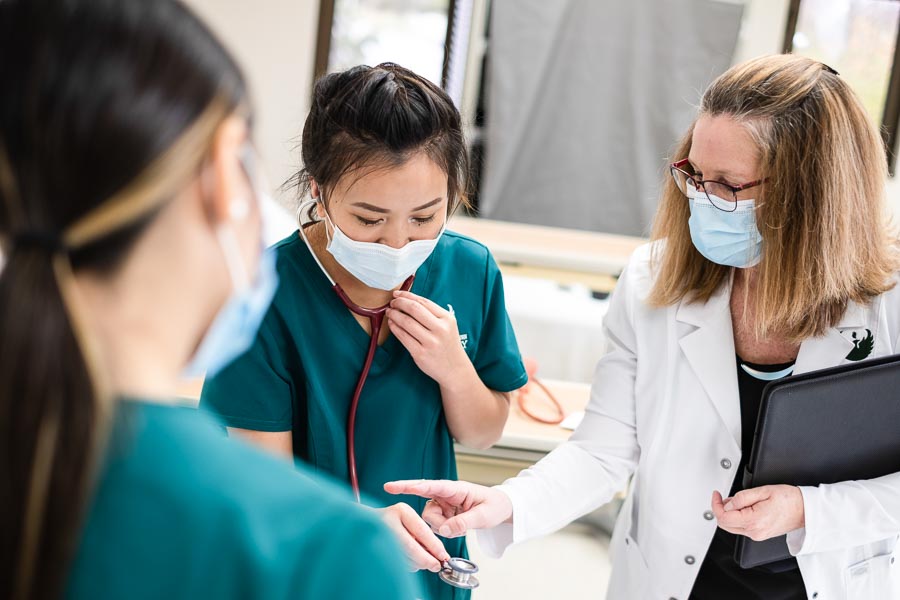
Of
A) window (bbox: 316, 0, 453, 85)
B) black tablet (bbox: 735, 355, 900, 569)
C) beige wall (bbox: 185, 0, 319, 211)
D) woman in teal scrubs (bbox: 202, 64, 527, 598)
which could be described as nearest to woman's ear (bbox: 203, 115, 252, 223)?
woman in teal scrubs (bbox: 202, 64, 527, 598)

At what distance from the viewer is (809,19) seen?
4805mm

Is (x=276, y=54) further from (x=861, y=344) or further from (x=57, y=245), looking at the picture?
(x=57, y=245)

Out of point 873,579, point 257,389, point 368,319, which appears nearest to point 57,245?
point 257,389

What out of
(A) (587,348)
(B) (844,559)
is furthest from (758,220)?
(A) (587,348)

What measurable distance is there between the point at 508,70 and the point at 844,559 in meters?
3.70

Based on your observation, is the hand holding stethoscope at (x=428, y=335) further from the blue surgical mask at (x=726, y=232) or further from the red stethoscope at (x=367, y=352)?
the blue surgical mask at (x=726, y=232)

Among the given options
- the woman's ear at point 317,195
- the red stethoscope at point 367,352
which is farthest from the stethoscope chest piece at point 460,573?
the woman's ear at point 317,195

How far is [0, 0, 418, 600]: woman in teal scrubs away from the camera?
0.51 meters

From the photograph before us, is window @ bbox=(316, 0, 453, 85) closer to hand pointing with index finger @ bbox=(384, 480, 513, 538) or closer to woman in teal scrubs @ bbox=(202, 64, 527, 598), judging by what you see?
woman in teal scrubs @ bbox=(202, 64, 527, 598)

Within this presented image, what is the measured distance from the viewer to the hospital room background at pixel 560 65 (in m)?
4.64

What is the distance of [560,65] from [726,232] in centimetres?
350

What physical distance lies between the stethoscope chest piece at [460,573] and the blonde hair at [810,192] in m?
0.59

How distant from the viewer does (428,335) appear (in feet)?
4.38

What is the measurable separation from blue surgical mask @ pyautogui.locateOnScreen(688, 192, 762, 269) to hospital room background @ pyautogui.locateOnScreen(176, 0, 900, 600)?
3010 mm
